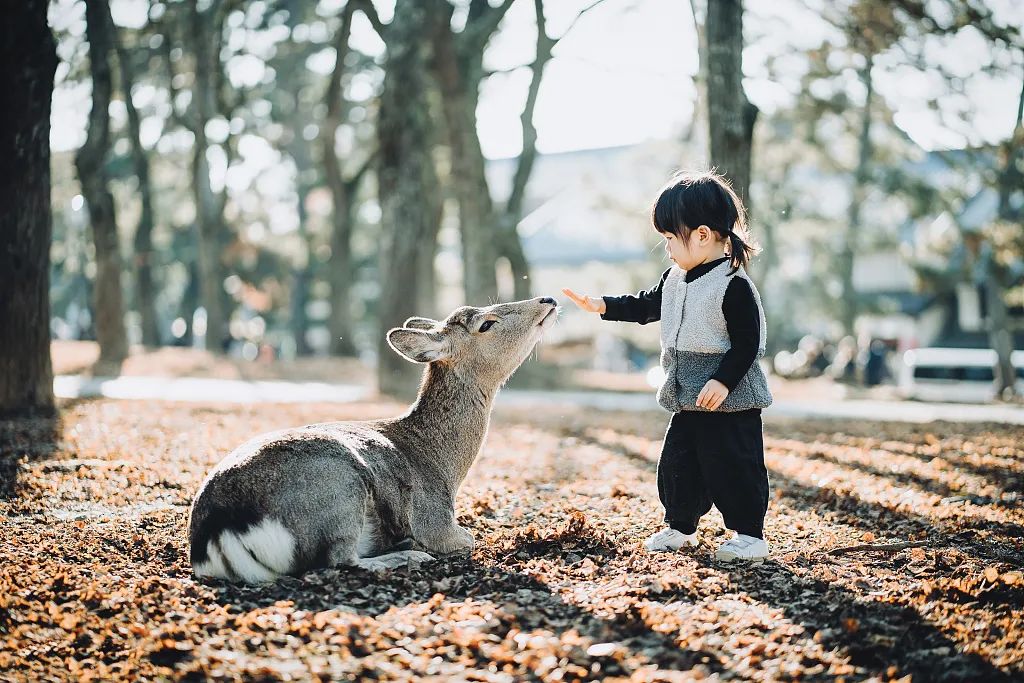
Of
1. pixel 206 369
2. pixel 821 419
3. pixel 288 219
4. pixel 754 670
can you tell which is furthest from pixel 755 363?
pixel 288 219

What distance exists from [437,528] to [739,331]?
186 cm

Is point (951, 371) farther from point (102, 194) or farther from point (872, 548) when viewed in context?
point (872, 548)

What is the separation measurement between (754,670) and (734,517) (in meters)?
1.63

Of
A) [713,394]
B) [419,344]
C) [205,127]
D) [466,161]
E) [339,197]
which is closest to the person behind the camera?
[713,394]

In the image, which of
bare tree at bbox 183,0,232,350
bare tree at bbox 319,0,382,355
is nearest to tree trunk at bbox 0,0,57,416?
bare tree at bbox 183,0,232,350

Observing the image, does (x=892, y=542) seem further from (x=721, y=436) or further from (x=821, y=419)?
(x=821, y=419)

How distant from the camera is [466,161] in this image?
1777cm

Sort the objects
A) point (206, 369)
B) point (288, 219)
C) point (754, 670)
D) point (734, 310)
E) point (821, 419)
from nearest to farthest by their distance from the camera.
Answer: point (754, 670) < point (734, 310) < point (821, 419) < point (206, 369) < point (288, 219)

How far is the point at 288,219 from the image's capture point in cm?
3944

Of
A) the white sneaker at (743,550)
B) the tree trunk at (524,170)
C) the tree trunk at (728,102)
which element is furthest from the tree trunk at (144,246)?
the white sneaker at (743,550)

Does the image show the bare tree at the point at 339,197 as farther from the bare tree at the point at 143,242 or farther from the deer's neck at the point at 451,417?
the deer's neck at the point at 451,417

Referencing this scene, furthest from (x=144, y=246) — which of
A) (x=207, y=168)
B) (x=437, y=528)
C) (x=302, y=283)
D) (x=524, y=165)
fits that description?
(x=437, y=528)

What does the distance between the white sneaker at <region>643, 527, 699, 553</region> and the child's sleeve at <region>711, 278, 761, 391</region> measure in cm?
91

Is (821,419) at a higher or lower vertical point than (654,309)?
lower
